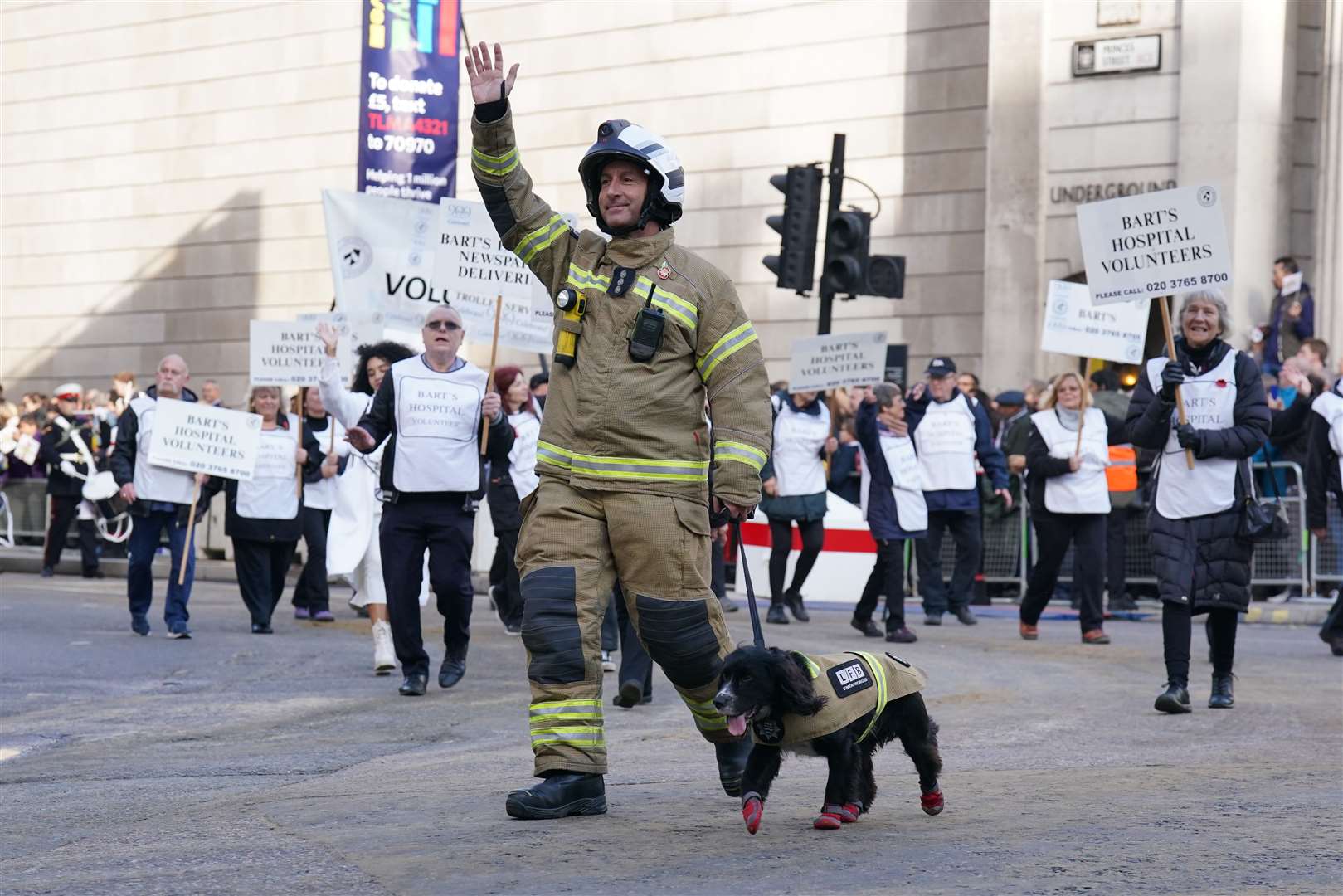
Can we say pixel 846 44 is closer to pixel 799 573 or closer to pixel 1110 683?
pixel 799 573

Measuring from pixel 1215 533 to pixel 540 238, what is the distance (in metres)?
4.14

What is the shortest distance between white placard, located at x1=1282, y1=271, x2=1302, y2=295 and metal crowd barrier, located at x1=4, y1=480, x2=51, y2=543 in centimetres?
1393

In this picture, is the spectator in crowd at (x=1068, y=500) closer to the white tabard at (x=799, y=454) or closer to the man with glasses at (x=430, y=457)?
the white tabard at (x=799, y=454)

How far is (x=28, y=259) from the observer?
3344 cm

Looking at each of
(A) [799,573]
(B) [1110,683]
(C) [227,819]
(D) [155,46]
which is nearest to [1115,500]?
(A) [799,573]

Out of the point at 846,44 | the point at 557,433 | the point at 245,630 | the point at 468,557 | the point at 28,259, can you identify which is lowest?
the point at 245,630

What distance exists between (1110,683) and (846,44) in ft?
48.9

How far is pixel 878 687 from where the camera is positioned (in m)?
5.50

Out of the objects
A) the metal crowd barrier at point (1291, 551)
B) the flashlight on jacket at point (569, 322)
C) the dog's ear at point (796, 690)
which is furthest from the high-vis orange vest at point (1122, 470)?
the dog's ear at point (796, 690)

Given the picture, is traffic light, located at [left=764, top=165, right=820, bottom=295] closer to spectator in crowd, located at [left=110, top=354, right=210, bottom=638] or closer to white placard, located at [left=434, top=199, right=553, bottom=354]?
white placard, located at [left=434, top=199, right=553, bottom=354]

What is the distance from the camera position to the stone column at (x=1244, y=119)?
20.0 meters

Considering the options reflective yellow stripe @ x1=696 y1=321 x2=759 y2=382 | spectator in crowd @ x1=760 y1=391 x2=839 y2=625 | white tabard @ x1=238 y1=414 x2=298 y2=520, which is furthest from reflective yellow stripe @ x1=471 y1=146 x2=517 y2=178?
spectator in crowd @ x1=760 y1=391 x2=839 y2=625

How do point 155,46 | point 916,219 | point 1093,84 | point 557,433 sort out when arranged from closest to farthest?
1. point 557,433
2. point 1093,84
3. point 916,219
4. point 155,46

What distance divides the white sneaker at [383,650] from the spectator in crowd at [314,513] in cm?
363
